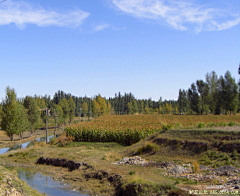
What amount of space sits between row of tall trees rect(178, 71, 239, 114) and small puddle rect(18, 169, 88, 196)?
5510 cm

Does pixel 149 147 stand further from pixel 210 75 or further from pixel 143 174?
pixel 210 75

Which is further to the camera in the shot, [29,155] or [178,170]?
[29,155]

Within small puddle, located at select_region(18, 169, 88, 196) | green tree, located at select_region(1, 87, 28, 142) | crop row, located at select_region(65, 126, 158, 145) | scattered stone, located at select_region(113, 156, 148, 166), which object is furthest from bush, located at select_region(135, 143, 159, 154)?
green tree, located at select_region(1, 87, 28, 142)

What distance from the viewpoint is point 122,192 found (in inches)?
534

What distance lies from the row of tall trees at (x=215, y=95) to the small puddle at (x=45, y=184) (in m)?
55.1

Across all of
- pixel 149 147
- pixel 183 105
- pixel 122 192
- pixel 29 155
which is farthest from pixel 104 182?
pixel 183 105

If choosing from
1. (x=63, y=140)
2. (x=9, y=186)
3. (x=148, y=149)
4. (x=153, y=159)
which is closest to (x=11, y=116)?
(x=63, y=140)

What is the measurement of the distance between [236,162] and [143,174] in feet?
19.8

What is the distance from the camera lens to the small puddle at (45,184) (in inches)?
599

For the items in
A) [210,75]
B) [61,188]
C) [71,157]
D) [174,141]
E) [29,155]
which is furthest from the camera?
[210,75]

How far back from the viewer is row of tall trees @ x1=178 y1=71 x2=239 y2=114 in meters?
61.6

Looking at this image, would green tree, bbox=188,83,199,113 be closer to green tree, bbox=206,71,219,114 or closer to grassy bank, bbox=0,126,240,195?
green tree, bbox=206,71,219,114

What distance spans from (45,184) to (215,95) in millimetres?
60331

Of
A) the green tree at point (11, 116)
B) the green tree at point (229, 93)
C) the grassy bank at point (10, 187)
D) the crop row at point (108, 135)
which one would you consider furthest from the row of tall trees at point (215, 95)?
the grassy bank at point (10, 187)
